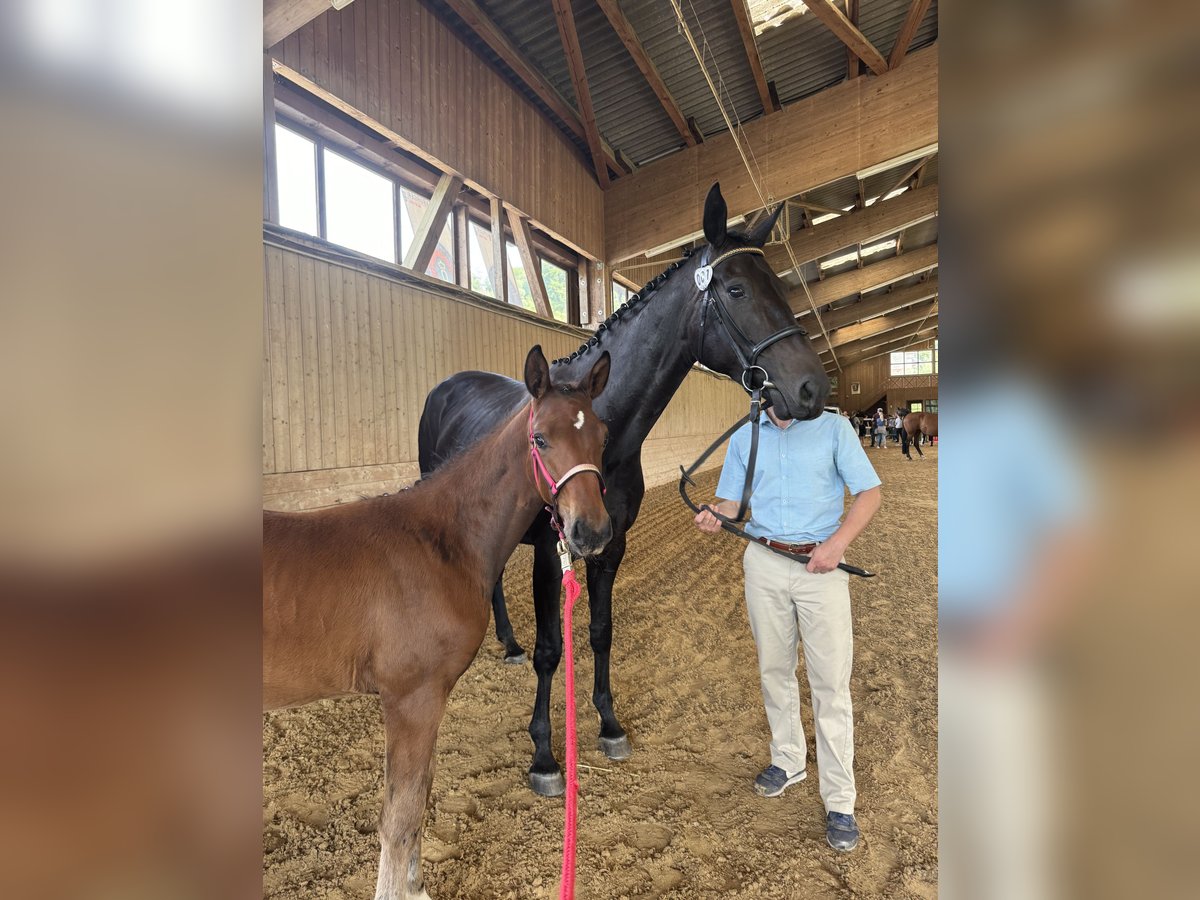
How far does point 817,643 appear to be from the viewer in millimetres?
1945

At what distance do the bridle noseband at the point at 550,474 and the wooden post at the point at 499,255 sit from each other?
17.4 feet

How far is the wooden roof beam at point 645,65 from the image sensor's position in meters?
5.92

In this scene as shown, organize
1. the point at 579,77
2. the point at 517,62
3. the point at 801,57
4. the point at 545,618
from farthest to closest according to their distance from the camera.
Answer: the point at 801,57, the point at 579,77, the point at 517,62, the point at 545,618

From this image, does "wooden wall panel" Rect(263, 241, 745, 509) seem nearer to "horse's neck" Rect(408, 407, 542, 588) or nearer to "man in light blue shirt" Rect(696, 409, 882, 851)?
"horse's neck" Rect(408, 407, 542, 588)

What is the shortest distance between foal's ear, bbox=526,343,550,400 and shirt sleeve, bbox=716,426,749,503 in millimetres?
778

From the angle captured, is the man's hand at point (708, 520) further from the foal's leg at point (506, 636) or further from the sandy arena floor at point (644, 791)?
the foal's leg at point (506, 636)

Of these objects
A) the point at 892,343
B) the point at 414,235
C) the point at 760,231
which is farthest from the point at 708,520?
the point at 892,343

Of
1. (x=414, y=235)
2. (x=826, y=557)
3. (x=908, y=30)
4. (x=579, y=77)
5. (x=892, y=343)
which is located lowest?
(x=826, y=557)

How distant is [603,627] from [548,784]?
64cm

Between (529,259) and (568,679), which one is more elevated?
(529,259)

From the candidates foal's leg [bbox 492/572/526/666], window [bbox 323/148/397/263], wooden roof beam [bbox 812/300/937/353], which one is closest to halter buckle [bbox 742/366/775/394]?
foal's leg [bbox 492/572/526/666]

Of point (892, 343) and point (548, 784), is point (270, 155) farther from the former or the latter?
point (892, 343)

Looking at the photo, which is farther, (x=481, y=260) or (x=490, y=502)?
(x=481, y=260)
